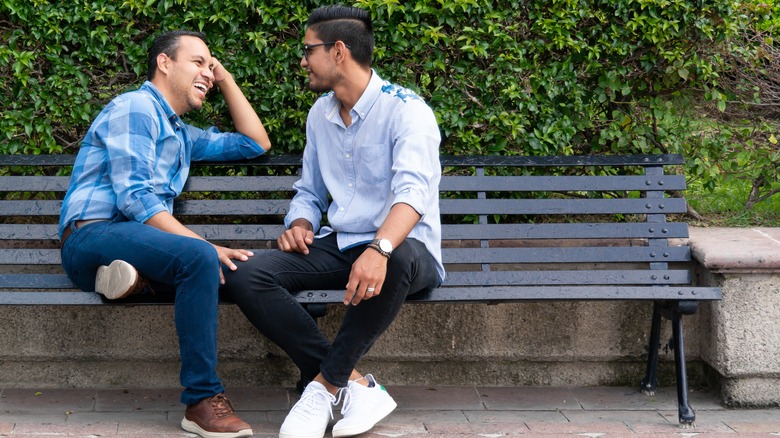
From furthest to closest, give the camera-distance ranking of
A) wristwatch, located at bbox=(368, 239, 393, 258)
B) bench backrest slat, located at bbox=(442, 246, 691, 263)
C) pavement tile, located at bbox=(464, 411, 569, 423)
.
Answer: bench backrest slat, located at bbox=(442, 246, 691, 263), pavement tile, located at bbox=(464, 411, 569, 423), wristwatch, located at bbox=(368, 239, 393, 258)

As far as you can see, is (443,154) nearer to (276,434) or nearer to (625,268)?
(625,268)

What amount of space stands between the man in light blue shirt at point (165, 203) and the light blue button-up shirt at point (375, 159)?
17.6 inches

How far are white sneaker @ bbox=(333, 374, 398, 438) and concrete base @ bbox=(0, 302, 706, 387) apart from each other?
2.19ft

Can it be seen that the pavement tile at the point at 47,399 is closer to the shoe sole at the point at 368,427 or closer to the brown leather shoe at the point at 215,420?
the brown leather shoe at the point at 215,420

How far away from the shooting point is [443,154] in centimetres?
500

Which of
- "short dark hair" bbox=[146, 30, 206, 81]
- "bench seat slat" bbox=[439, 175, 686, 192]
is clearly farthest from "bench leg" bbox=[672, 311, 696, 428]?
"short dark hair" bbox=[146, 30, 206, 81]

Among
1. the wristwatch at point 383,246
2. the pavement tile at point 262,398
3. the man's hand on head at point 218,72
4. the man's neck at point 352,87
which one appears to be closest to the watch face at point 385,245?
the wristwatch at point 383,246

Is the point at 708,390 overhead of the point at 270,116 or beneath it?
beneath

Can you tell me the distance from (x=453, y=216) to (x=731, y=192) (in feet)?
6.13

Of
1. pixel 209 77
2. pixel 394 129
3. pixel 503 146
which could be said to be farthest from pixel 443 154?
pixel 209 77

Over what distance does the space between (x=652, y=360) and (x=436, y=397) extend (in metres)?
1.03

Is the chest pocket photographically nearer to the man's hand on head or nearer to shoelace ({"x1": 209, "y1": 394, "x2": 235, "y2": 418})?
the man's hand on head

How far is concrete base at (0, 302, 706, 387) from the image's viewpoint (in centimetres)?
477

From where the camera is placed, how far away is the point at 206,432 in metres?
3.96
